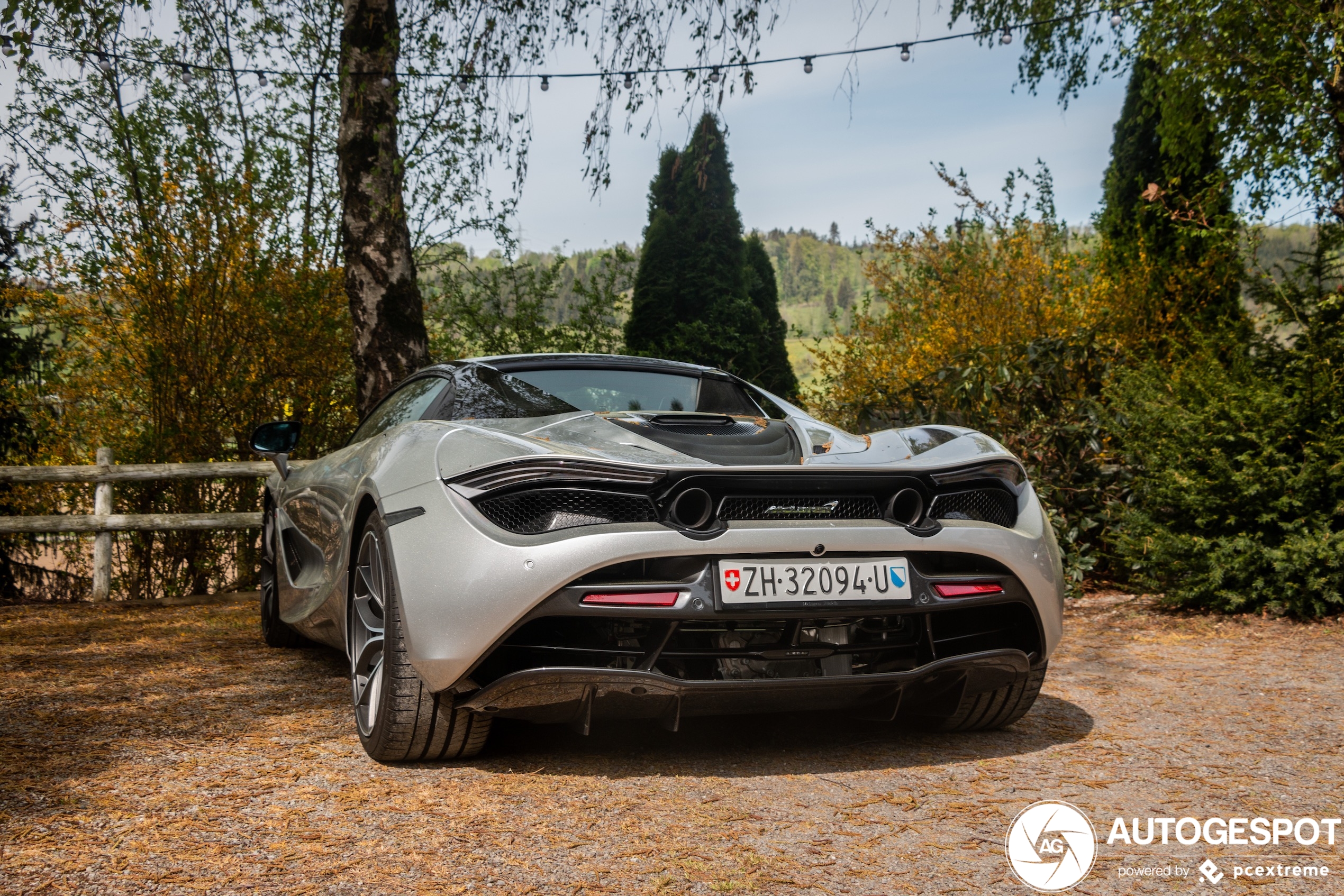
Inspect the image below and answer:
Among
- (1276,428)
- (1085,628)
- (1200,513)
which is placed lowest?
(1085,628)

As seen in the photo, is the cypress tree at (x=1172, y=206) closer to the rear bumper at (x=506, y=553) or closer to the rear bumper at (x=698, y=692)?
the rear bumper at (x=698, y=692)

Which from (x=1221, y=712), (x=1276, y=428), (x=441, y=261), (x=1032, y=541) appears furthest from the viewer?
(x=441, y=261)

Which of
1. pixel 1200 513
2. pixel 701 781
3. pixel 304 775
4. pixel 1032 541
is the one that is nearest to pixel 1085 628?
pixel 1200 513

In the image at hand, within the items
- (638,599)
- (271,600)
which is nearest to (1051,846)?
(638,599)

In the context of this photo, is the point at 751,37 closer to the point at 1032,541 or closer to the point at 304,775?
the point at 1032,541

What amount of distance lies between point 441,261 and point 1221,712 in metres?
8.41

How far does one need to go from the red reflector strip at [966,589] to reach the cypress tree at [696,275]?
2048 cm

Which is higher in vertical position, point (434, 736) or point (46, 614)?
point (434, 736)

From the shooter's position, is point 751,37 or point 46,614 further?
point 46,614

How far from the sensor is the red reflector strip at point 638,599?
109 inches

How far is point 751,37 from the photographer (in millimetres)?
6105

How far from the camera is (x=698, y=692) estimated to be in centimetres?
288

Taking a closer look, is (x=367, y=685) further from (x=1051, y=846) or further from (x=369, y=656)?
(x=1051, y=846)

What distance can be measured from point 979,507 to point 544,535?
4.44ft
